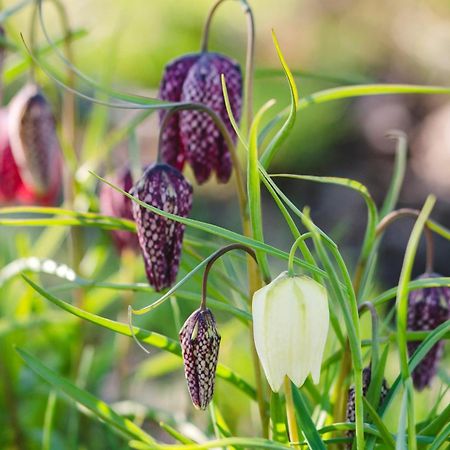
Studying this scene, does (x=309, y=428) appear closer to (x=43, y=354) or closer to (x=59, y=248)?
(x=43, y=354)

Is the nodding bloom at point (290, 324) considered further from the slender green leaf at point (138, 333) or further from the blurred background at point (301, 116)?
the blurred background at point (301, 116)

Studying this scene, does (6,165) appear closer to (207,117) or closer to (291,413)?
(207,117)

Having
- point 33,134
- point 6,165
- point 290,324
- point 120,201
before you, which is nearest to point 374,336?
point 290,324

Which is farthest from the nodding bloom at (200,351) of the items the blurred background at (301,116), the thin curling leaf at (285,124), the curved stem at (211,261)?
the blurred background at (301,116)

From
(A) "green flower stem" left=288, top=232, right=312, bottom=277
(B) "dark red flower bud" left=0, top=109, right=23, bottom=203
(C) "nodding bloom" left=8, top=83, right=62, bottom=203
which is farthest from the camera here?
(B) "dark red flower bud" left=0, top=109, right=23, bottom=203

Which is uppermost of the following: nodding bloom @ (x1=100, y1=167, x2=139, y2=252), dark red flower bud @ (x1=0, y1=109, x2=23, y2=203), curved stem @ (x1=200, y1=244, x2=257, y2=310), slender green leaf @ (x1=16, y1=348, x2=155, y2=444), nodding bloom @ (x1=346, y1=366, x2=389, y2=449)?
dark red flower bud @ (x1=0, y1=109, x2=23, y2=203)

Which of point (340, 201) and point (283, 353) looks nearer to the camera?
point (283, 353)

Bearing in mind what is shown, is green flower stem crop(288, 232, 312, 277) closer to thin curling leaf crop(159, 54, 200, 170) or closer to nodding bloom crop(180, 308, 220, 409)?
nodding bloom crop(180, 308, 220, 409)

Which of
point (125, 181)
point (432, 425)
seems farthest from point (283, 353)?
point (125, 181)

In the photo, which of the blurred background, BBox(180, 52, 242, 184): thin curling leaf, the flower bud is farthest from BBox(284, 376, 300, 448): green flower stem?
the flower bud
